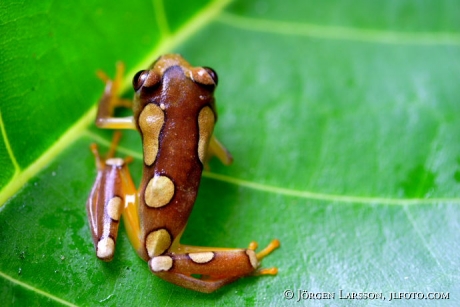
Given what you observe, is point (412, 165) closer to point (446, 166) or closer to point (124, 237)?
point (446, 166)

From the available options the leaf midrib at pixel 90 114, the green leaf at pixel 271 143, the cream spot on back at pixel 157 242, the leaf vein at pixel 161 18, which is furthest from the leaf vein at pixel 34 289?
the leaf vein at pixel 161 18

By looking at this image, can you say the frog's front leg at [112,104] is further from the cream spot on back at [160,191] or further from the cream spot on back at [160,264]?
the cream spot on back at [160,264]

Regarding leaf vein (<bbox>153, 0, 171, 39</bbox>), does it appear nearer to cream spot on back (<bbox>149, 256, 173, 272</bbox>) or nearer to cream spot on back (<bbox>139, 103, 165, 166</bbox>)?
cream spot on back (<bbox>139, 103, 165, 166</bbox>)

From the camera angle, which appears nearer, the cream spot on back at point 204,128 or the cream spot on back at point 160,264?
the cream spot on back at point 160,264

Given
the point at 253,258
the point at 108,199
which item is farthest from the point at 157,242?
the point at 253,258

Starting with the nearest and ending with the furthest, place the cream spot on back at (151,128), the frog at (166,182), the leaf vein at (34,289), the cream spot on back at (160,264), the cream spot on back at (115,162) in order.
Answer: the leaf vein at (34,289), the cream spot on back at (160,264), the frog at (166,182), the cream spot on back at (151,128), the cream spot on back at (115,162)

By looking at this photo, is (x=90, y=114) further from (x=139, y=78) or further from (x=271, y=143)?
(x=271, y=143)

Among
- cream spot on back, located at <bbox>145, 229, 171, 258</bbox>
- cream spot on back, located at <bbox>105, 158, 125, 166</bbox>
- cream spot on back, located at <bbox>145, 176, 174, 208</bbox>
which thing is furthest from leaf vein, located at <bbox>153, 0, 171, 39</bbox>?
cream spot on back, located at <bbox>145, 229, 171, 258</bbox>

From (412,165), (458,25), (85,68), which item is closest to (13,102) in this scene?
(85,68)
